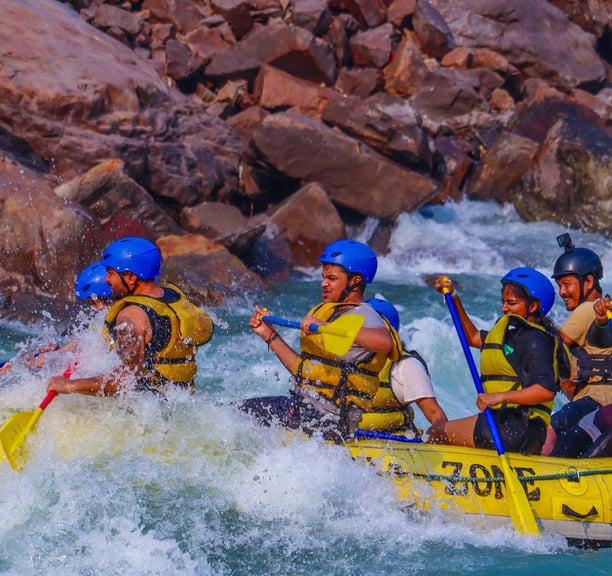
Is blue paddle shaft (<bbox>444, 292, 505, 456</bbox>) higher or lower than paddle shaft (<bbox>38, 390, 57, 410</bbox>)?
higher

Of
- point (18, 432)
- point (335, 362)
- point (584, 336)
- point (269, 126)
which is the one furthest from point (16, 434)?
point (269, 126)

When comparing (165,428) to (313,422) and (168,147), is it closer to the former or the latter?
(313,422)

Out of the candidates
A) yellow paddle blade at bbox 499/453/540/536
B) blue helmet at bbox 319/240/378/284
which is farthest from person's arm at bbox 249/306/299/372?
yellow paddle blade at bbox 499/453/540/536

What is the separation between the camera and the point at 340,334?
176 inches

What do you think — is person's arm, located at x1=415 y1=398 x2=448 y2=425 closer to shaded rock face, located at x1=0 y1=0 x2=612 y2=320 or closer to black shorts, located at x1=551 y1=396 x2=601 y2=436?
black shorts, located at x1=551 y1=396 x2=601 y2=436

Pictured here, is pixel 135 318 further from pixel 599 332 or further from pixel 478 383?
pixel 599 332

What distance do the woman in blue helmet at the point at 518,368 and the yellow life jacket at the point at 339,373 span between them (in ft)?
1.73

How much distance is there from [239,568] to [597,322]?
2601 mm

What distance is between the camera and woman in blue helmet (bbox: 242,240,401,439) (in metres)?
4.66

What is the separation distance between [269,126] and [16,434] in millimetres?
8867

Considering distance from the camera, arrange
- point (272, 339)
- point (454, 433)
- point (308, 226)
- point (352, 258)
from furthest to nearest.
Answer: point (308, 226), point (454, 433), point (272, 339), point (352, 258)

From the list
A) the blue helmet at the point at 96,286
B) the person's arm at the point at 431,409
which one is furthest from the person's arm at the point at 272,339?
the blue helmet at the point at 96,286

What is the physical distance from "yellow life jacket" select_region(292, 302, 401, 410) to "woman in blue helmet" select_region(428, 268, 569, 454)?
53 cm

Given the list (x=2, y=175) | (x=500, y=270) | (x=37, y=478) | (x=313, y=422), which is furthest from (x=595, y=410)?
(x=500, y=270)
